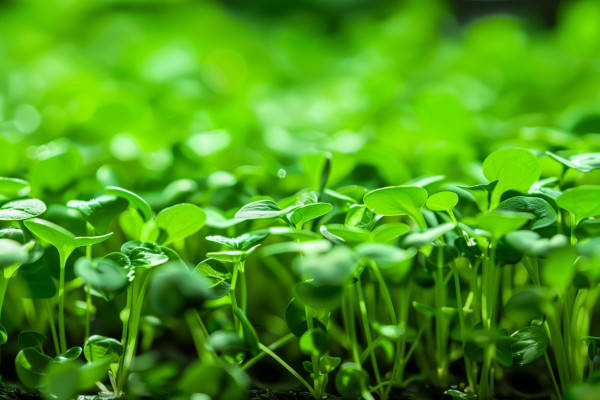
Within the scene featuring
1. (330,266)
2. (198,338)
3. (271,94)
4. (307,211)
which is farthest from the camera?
(271,94)

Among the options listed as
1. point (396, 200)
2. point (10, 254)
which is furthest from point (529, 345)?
point (10, 254)

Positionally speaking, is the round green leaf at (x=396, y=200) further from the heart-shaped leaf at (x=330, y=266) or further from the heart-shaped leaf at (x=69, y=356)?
the heart-shaped leaf at (x=69, y=356)

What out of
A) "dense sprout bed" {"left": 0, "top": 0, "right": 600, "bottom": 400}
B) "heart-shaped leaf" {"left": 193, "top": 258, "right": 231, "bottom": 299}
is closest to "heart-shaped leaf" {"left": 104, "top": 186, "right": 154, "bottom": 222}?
"dense sprout bed" {"left": 0, "top": 0, "right": 600, "bottom": 400}

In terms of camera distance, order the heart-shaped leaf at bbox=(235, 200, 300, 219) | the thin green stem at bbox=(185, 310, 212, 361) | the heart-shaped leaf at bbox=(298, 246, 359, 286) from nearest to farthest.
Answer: the heart-shaped leaf at bbox=(298, 246, 359, 286), the heart-shaped leaf at bbox=(235, 200, 300, 219), the thin green stem at bbox=(185, 310, 212, 361)

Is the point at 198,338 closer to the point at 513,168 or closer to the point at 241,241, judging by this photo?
the point at 241,241

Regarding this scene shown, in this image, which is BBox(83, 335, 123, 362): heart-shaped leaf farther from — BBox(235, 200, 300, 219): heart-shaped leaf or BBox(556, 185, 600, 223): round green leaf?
BBox(556, 185, 600, 223): round green leaf

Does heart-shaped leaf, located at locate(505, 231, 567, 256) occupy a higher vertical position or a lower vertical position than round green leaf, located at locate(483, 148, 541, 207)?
lower

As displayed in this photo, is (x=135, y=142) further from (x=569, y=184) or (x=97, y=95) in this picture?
(x=569, y=184)
